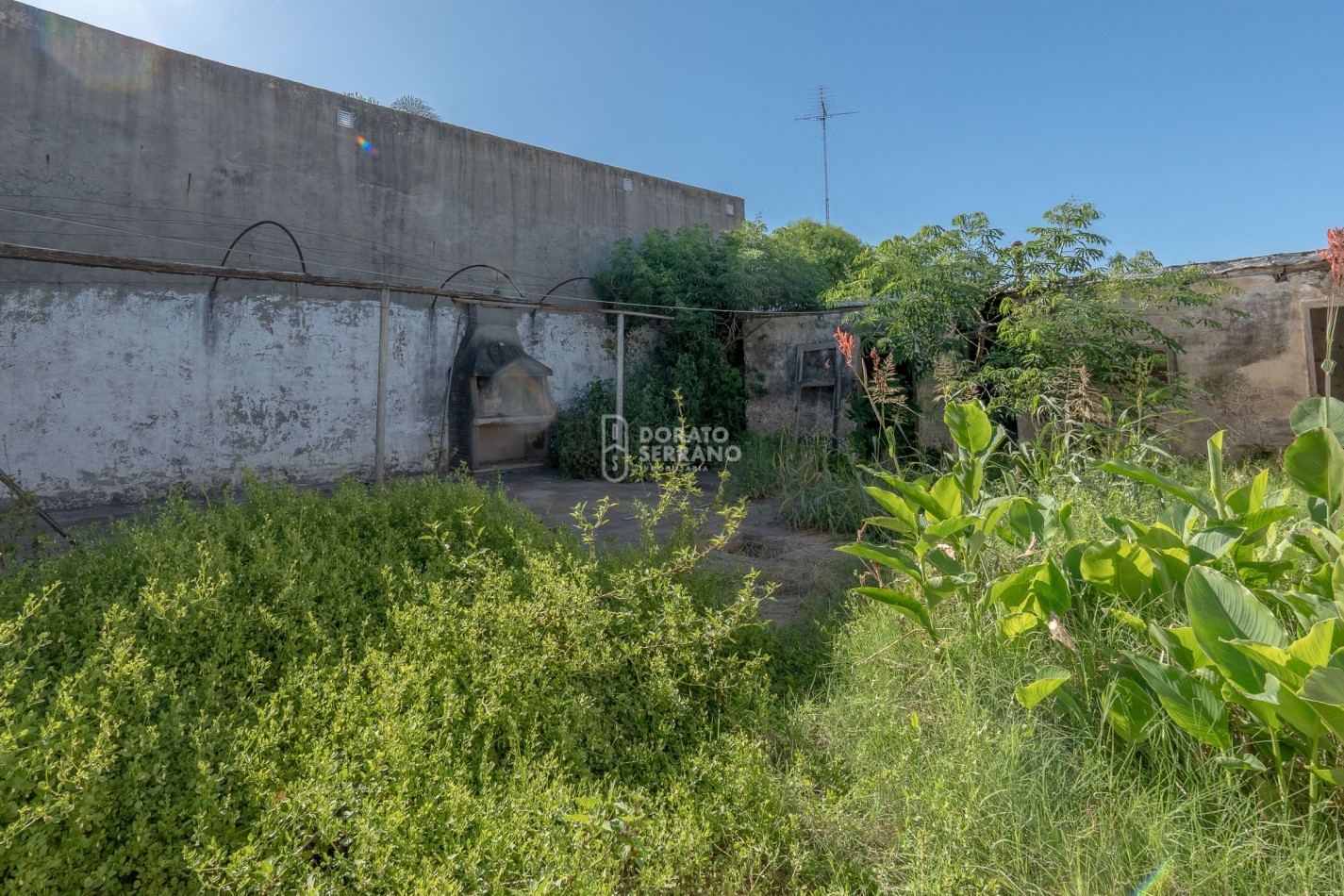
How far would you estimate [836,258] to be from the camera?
13.5 meters

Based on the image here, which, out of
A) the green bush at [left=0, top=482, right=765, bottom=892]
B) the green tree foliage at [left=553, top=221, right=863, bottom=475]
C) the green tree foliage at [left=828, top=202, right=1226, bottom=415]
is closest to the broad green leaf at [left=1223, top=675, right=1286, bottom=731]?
the green bush at [left=0, top=482, right=765, bottom=892]

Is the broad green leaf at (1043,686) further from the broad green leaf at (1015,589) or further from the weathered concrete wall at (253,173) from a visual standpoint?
the weathered concrete wall at (253,173)

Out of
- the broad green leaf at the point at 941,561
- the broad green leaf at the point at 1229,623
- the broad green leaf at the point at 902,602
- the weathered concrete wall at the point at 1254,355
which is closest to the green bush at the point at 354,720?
the broad green leaf at the point at 902,602

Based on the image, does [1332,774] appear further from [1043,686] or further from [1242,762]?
[1043,686]

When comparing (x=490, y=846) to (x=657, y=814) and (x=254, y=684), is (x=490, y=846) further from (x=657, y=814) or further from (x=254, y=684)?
(x=254, y=684)

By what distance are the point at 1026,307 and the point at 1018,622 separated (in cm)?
458

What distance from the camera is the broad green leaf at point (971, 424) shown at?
2.55 metres

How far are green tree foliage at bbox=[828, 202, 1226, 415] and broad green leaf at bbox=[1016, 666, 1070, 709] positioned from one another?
3.94 meters

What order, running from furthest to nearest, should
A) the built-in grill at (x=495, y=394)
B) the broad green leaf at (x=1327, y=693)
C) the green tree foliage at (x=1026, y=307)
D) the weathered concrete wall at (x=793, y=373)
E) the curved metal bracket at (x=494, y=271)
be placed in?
the weathered concrete wall at (x=793, y=373) < the curved metal bracket at (x=494, y=271) < the built-in grill at (x=495, y=394) < the green tree foliage at (x=1026, y=307) < the broad green leaf at (x=1327, y=693)

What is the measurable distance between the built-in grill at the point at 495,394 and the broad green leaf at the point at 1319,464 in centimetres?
737

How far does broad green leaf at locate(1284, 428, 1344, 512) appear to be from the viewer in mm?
1796

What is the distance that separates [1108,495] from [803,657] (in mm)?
1960

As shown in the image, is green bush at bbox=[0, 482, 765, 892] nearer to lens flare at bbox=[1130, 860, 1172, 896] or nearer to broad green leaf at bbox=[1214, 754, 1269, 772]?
lens flare at bbox=[1130, 860, 1172, 896]

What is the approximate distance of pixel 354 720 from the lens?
84.0 inches
